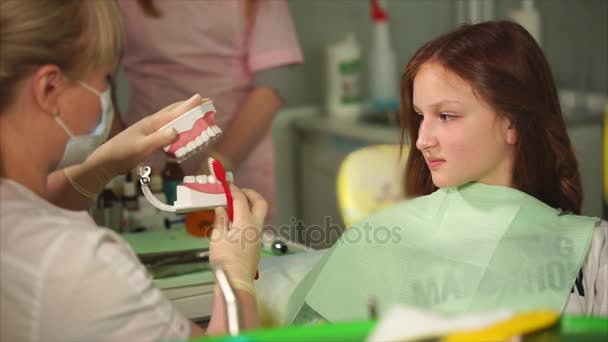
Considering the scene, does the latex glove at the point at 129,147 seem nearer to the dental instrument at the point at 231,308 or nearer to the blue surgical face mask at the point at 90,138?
the blue surgical face mask at the point at 90,138

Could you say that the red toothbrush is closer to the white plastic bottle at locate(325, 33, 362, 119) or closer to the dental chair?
the dental chair

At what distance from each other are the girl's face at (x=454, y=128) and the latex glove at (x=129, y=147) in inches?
12.5

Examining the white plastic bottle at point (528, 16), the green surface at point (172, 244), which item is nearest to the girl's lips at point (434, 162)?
the green surface at point (172, 244)

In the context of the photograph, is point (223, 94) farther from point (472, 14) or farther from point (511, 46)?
point (472, 14)

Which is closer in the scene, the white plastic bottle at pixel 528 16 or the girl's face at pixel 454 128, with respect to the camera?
the girl's face at pixel 454 128

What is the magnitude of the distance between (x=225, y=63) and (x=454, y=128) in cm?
63

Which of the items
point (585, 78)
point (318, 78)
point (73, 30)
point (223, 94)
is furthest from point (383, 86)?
point (73, 30)

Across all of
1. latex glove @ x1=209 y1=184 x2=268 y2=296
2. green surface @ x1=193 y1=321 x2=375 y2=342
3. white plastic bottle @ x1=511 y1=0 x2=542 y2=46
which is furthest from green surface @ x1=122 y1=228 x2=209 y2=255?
white plastic bottle @ x1=511 y1=0 x2=542 y2=46

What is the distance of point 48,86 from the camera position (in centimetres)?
94

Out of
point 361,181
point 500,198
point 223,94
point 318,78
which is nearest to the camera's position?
point 500,198

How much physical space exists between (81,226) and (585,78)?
7.72ft

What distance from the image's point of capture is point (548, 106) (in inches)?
47.5

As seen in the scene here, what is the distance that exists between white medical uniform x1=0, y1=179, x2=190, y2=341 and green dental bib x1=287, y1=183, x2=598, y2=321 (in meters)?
0.29

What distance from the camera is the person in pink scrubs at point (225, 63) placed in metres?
1.36
